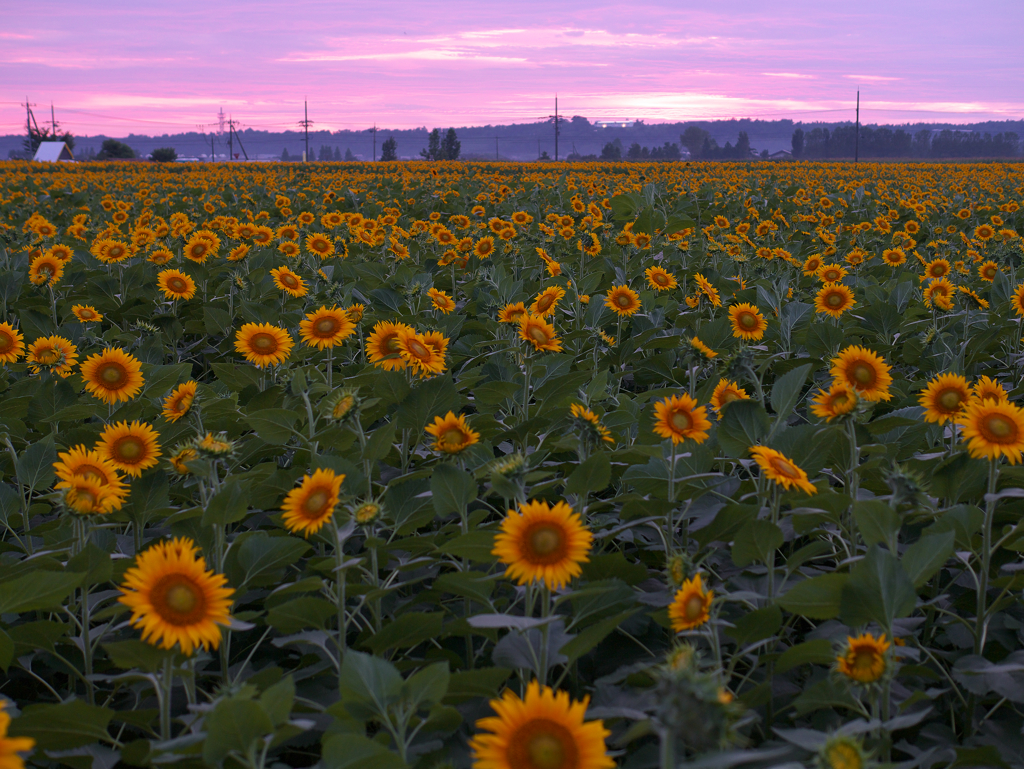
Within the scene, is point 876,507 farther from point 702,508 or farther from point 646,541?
point 646,541

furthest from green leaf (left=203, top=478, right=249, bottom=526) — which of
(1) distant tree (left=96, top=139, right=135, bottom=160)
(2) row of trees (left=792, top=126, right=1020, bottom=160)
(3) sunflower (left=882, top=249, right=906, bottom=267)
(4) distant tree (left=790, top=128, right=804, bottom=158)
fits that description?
(4) distant tree (left=790, top=128, right=804, bottom=158)

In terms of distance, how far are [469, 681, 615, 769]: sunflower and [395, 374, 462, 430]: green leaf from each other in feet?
4.70

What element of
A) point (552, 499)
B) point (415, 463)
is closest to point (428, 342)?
point (415, 463)

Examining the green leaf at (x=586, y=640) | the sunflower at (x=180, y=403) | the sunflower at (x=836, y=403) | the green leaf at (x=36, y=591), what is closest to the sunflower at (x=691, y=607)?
the green leaf at (x=586, y=640)

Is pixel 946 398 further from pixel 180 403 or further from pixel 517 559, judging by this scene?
pixel 180 403

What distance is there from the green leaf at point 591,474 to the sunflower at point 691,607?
1.48 ft

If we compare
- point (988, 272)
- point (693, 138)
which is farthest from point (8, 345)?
point (693, 138)

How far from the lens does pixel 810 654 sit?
4.94ft

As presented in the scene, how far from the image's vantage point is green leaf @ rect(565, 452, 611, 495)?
6.41 ft

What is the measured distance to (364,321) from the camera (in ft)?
12.7

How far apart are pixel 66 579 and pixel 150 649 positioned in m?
A: 0.28

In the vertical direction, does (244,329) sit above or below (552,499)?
above

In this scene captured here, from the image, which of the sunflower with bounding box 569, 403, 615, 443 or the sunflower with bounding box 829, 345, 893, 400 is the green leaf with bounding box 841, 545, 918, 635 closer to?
the sunflower with bounding box 569, 403, 615, 443

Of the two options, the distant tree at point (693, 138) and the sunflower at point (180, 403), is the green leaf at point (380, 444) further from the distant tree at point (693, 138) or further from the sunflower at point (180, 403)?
the distant tree at point (693, 138)
